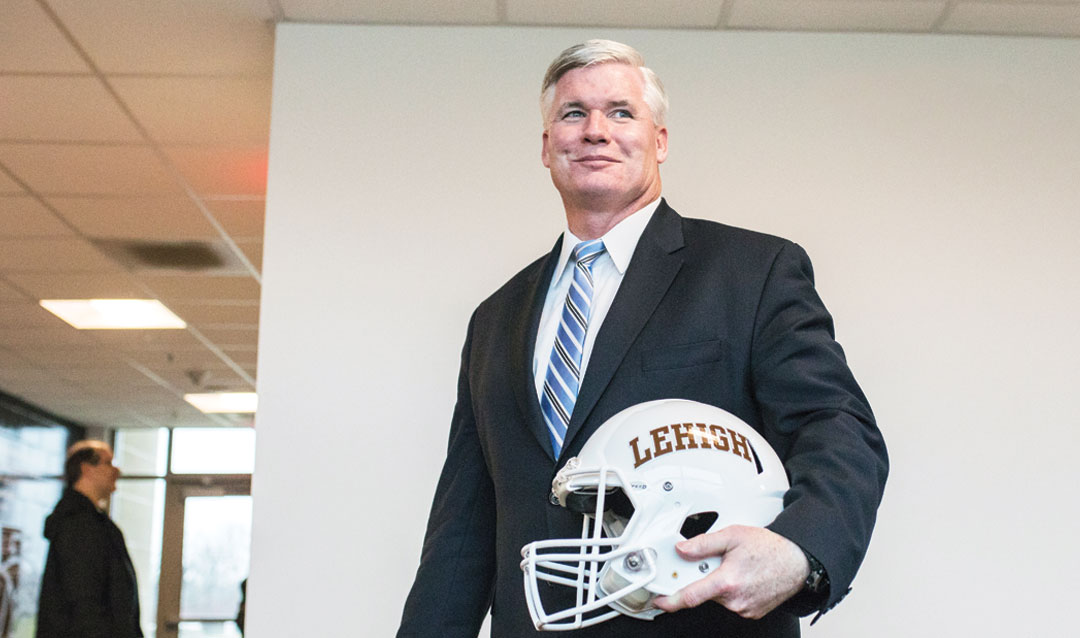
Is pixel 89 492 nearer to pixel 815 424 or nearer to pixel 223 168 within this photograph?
pixel 223 168

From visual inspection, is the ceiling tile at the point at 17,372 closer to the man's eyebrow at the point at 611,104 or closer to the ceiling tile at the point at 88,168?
the ceiling tile at the point at 88,168

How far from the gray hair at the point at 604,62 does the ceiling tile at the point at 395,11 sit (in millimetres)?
1700

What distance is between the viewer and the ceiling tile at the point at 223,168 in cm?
435

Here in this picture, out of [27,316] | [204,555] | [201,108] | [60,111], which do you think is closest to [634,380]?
[201,108]

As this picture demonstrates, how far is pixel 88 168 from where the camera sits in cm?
450

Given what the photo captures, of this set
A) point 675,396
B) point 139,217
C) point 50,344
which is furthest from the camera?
point 50,344

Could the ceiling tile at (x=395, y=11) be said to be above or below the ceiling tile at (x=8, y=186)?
above

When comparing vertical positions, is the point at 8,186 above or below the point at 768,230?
above

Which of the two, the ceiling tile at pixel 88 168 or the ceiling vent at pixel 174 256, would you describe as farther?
the ceiling vent at pixel 174 256

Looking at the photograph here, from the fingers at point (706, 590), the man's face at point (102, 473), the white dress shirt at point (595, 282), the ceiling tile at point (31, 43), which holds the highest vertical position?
the ceiling tile at point (31, 43)

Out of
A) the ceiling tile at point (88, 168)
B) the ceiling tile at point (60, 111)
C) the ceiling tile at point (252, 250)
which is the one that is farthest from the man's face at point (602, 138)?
the ceiling tile at point (252, 250)

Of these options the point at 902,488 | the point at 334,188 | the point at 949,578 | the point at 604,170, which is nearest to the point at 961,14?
the point at 902,488

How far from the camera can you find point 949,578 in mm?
3145

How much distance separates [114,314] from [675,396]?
19.2 feet
